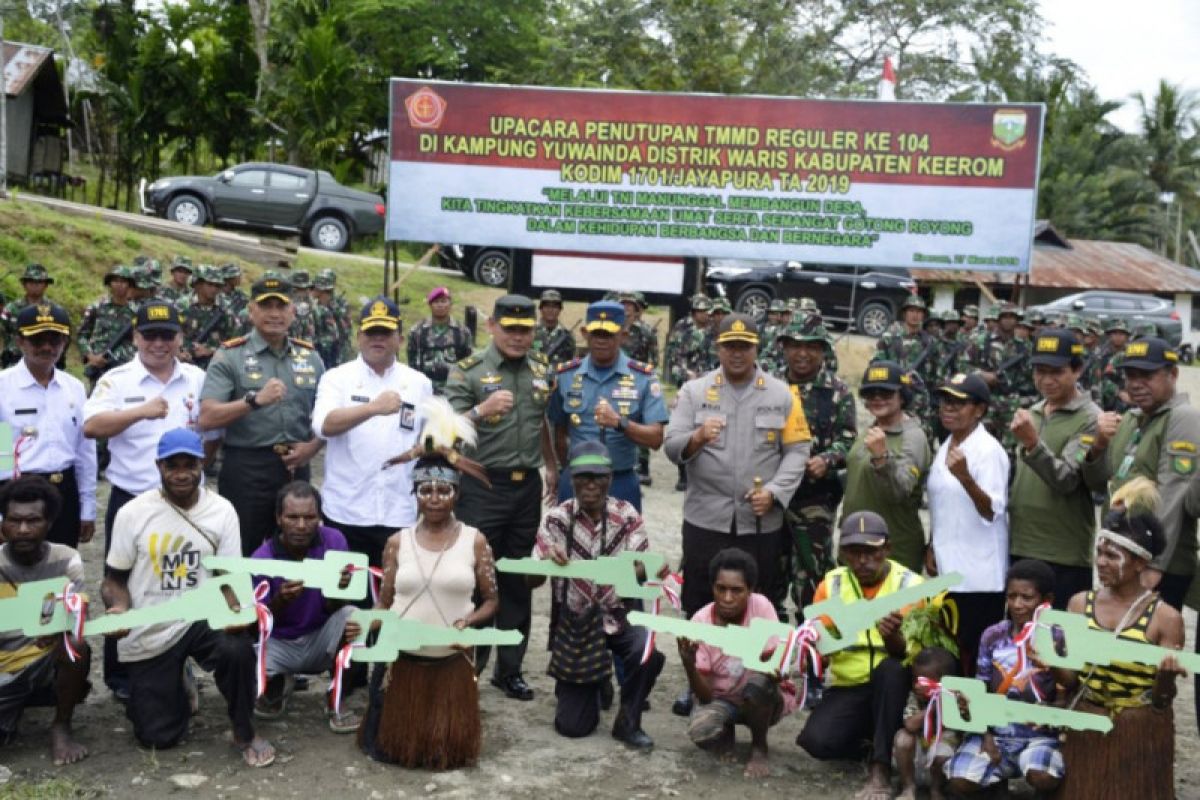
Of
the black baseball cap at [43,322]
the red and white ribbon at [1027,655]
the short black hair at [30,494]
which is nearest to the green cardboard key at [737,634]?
the red and white ribbon at [1027,655]

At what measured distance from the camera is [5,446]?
5.64 m

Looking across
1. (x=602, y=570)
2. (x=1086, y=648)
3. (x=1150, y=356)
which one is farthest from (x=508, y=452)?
(x=1150, y=356)

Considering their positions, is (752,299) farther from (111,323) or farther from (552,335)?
(111,323)

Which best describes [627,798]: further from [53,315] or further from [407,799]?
[53,315]

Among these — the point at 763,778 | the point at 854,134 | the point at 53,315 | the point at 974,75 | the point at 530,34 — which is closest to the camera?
the point at 763,778

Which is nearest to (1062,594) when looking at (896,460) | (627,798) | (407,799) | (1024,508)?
(1024,508)

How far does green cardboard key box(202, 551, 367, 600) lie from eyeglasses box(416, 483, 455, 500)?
0.41 metres

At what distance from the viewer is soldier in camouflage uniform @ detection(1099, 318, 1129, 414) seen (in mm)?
13555

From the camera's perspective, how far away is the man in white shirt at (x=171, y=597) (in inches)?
208

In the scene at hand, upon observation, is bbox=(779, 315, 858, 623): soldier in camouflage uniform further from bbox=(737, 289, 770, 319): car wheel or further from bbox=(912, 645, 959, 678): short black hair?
bbox=(737, 289, 770, 319): car wheel

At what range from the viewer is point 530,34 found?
3095cm

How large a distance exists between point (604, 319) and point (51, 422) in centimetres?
290

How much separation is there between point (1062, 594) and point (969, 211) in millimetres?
7166

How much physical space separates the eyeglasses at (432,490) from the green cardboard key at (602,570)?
397mm
